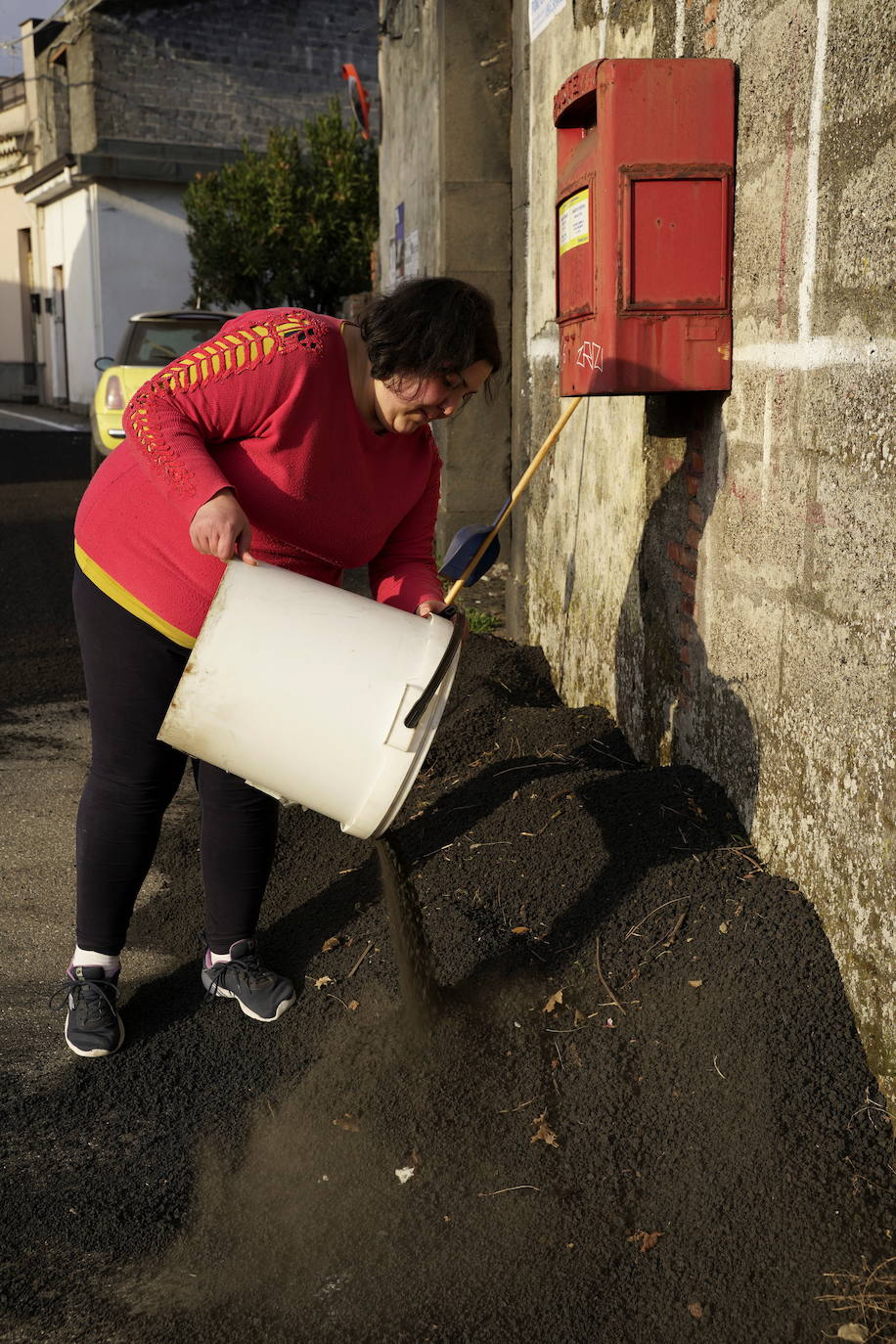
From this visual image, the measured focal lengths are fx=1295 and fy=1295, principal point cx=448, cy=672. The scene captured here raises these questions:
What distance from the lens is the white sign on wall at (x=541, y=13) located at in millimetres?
4952

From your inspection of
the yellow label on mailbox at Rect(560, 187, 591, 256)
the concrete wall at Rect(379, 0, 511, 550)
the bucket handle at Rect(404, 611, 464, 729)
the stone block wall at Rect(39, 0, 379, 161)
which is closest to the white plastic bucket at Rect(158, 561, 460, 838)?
the bucket handle at Rect(404, 611, 464, 729)

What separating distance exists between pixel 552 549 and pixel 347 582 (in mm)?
3084

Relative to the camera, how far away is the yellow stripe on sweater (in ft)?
8.61

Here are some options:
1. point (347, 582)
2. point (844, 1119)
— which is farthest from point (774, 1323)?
point (347, 582)

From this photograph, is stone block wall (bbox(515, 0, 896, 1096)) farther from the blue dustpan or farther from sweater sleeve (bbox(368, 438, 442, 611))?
sweater sleeve (bbox(368, 438, 442, 611))

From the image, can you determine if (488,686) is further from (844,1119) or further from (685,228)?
(844,1119)

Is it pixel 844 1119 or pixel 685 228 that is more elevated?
pixel 685 228

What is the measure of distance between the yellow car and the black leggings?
8.13 meters

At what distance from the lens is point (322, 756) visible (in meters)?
→ 2.46

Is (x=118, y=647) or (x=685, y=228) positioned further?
(x=685, y=228)

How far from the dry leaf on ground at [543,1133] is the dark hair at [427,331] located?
1470mm

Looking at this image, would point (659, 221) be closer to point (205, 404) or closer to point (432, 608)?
point (432, 608)

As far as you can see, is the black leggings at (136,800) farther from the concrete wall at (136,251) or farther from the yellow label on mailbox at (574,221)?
the concrete wall at (136,251)

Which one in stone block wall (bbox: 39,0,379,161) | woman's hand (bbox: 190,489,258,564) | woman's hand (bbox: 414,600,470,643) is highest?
stone block wall (bbox: 39,0,379,161)
